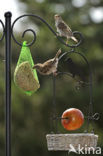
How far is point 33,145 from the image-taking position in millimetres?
5789

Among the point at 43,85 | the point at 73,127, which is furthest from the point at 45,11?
the point at 73,127

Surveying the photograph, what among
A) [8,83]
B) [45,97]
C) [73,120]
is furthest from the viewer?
[45,97]

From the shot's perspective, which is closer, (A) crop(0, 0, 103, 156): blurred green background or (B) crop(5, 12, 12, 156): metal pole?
(B) crop(5, 12, 12, 156): metal pole

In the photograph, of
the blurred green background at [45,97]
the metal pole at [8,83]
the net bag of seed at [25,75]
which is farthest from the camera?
the blurred green background at [45,97]

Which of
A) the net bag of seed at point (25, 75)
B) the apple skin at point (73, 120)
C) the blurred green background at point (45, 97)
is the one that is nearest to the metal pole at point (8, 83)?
the net bag of seed at point (25, 75)

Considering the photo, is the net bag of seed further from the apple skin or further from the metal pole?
the apple skin

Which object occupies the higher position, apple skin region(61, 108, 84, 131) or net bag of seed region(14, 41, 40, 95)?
net bag of seed region(14, 41, 40, 95)

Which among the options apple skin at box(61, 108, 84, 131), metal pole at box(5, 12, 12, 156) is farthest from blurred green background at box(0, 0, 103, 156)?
metal pole at box(5, 12, 12, 156)

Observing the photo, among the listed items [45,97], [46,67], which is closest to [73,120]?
[46,67]

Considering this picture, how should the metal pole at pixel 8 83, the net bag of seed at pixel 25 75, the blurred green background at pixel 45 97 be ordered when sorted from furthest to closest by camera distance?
the blurred green background at pixel 45 97
the net bag of seed at pixel 25 75
the metal pole at pixel 8 83

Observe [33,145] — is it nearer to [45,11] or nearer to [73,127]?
[45,11]

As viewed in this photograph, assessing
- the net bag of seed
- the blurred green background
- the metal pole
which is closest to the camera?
the metal pole

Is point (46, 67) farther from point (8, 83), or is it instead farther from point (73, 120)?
point (73, 120)

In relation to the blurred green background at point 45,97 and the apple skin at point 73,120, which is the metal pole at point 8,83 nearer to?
the apple skin at point 73,120
